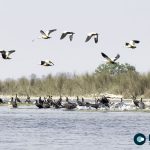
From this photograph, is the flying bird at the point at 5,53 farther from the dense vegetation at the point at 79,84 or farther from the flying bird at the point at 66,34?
the dense vegetation at the point at 79,84

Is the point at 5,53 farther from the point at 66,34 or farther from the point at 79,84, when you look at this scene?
the point at 79,84

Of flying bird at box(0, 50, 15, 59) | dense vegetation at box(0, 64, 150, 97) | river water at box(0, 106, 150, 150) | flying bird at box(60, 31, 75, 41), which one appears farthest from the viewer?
dense vegetation at box(0, 64, 150, 97)

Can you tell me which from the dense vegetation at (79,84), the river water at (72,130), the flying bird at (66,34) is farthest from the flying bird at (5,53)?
the dense vegetation at (79,84)

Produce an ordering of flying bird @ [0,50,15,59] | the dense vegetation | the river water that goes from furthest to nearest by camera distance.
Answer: the dense vegetation, flying bird @ [0,50,15,59], the river water

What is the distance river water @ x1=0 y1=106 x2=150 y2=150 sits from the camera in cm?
3959

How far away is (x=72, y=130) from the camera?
49.0 m

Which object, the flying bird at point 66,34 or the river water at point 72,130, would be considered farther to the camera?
the flying bird at point 66,34

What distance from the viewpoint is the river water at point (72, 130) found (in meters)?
39.6

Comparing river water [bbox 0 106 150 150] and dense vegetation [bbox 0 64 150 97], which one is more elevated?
dense vegetation [bbox 0 64 150 97]

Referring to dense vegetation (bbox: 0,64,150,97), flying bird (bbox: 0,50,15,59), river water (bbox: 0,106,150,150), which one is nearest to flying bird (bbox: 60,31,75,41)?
flying bird (bbox: 0,50,15,59)

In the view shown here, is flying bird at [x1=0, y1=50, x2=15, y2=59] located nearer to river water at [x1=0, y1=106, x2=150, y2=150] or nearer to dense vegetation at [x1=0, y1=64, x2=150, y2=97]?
river water at [x1=0, y1=106, x2=150, y2=150]

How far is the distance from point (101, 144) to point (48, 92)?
197 feet

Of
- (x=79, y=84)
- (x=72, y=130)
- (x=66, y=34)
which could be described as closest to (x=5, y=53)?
(x=66, y=34)

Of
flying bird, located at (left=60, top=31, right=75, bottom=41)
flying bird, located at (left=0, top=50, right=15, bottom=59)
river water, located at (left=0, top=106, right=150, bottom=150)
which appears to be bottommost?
river water, located at (left=0, top=106, right=150, bottom=150)
